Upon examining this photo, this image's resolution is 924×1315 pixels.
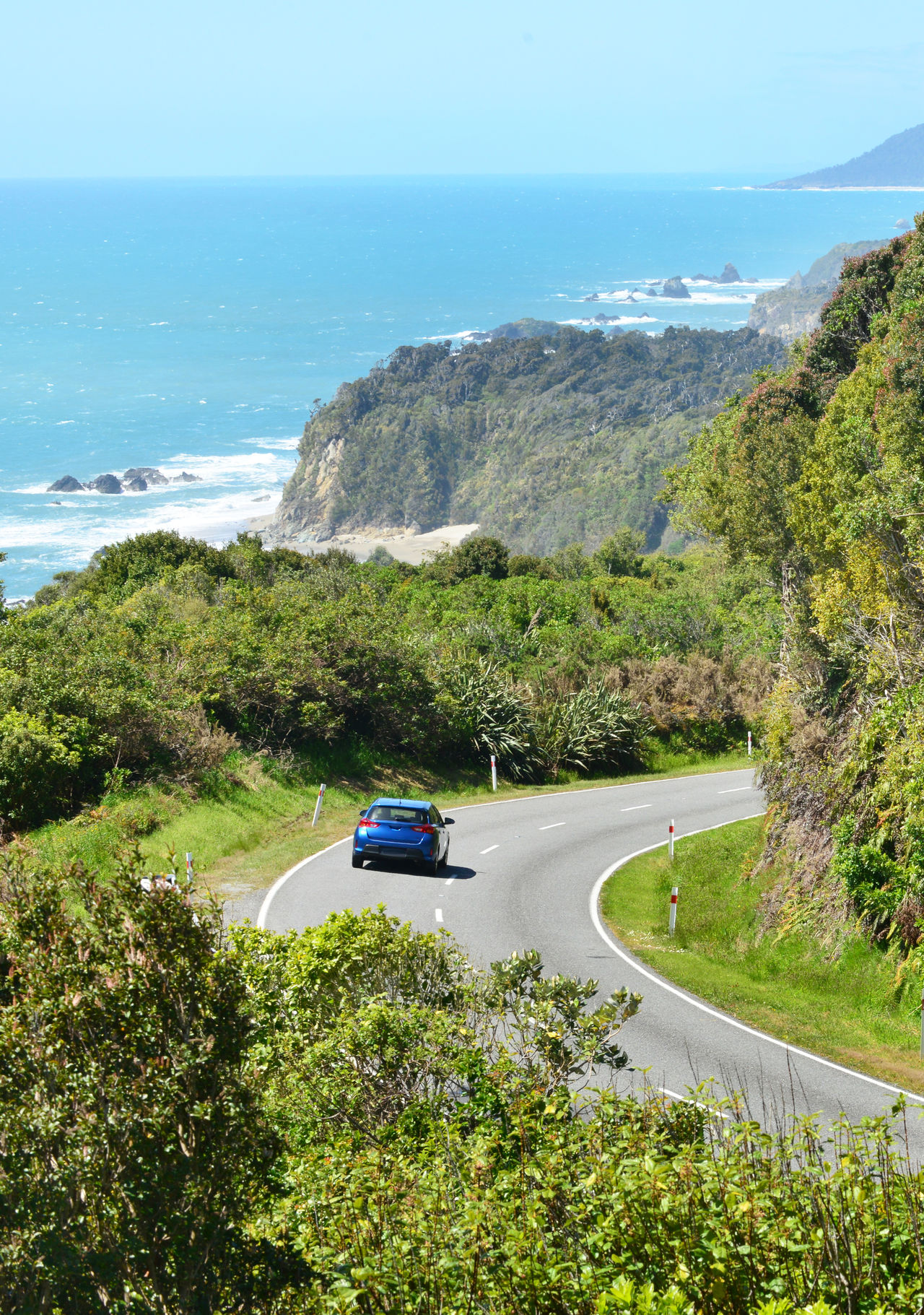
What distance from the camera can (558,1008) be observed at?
7527 mm

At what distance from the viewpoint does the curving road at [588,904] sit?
A: 455 inches

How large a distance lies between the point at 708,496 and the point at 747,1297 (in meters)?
29.2

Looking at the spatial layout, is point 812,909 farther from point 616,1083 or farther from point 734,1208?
point 734,1208

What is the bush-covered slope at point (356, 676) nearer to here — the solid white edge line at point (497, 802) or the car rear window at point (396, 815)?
the solid white edge line at point (497, 802)

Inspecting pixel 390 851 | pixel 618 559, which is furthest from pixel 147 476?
pixel 390 851

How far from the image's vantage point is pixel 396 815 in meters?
19.0

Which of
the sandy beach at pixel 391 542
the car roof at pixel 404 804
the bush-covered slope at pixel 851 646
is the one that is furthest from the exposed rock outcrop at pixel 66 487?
the car roof at pixel 404 804

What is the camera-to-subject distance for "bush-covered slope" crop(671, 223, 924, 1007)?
560 inches

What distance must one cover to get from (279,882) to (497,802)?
876cm

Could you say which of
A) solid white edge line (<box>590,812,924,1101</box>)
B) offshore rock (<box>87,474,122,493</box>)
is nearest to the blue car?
solid white edge line (<box>590,812,924,1101</box>)

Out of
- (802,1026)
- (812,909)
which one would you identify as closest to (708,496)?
(812,909)

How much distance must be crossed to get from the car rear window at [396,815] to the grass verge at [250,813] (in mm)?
1828

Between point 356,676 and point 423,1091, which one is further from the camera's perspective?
point 356,676

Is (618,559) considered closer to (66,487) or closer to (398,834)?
(398,834)
